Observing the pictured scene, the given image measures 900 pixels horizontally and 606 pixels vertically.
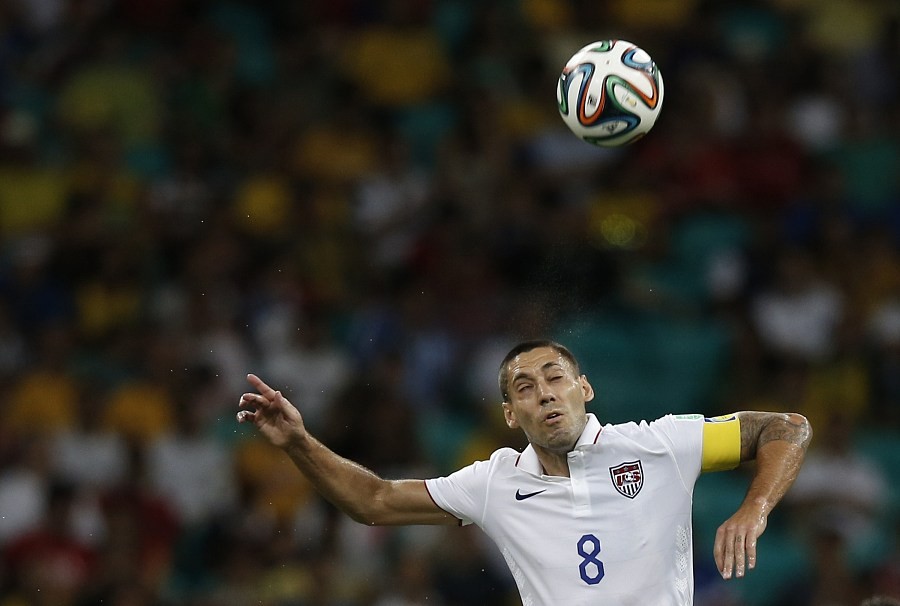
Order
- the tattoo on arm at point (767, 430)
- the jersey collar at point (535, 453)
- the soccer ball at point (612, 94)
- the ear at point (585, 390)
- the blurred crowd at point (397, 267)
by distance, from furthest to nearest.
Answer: the blurred crowd at point (397, 267) < the soccer ball at point (612, 94) < the ear at point (585, 390) < the jersey collar at point (535, 453) < the tattoo on arm at point (767, 430)

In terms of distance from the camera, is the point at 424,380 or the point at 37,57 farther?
the point at 37,57

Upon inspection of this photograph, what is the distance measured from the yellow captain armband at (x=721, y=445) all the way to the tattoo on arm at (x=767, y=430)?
29 millimetres

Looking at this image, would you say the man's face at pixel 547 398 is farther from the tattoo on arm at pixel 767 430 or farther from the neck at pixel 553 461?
the tattoo on arm at pixel 767 430

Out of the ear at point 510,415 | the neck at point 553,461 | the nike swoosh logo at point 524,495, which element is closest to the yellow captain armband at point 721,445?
the neck at point 553,461

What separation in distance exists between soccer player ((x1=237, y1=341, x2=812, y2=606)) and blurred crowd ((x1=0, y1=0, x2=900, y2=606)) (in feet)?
12.6

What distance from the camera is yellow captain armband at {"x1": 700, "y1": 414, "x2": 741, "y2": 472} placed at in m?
6.27

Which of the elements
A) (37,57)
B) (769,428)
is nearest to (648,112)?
(769,428)

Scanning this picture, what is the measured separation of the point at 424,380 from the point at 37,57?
556 centimetres

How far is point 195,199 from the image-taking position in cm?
1327

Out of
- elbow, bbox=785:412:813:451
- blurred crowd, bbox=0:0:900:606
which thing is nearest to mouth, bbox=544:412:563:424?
elbow, bbox=785:412:813:451

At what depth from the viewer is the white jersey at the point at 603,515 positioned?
610cm

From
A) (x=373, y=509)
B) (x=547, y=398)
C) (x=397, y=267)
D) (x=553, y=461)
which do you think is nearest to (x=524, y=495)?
(x=553, y=461)

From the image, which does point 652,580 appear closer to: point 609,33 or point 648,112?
point 648,112

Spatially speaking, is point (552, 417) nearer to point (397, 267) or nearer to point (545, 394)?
point (545, 394)
